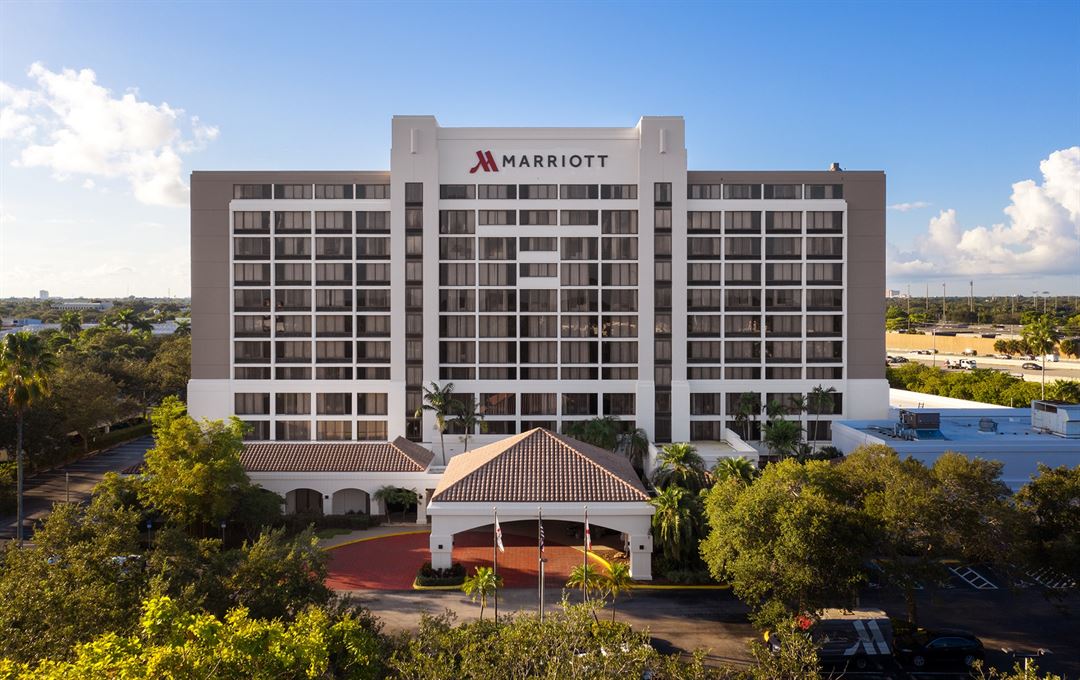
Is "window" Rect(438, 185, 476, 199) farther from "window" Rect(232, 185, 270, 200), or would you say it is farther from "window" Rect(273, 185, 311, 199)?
"window" Rect(232, 185, 270, 200)

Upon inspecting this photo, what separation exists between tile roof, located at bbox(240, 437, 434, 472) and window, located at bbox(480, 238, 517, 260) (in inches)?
821

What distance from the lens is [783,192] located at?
212ft

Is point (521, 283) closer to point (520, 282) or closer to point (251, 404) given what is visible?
point (520, 282)

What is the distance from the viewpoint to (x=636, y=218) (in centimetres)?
6331

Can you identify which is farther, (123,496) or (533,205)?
(533,205)

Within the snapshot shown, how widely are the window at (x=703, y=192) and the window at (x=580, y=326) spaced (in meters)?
15.7

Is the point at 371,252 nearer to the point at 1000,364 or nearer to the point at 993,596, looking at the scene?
the point at 993,596

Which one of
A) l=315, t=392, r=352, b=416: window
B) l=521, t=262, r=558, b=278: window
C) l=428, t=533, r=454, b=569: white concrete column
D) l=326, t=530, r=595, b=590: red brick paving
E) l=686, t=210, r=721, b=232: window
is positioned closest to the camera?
l=428, t=533, r=454, b=569: white concrete column

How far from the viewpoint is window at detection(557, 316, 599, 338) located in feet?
210

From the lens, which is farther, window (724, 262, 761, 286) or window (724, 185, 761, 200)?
window (724, 262, 761, 286)

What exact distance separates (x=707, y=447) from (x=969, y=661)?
3113 cm

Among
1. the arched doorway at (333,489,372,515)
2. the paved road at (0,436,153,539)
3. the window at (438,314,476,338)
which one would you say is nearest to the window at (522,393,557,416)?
the window at (438,314,476,338)

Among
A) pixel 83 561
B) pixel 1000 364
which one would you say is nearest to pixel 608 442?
pixel 83 561

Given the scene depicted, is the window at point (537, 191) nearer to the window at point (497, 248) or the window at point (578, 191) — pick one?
the window at point (578, 191)
